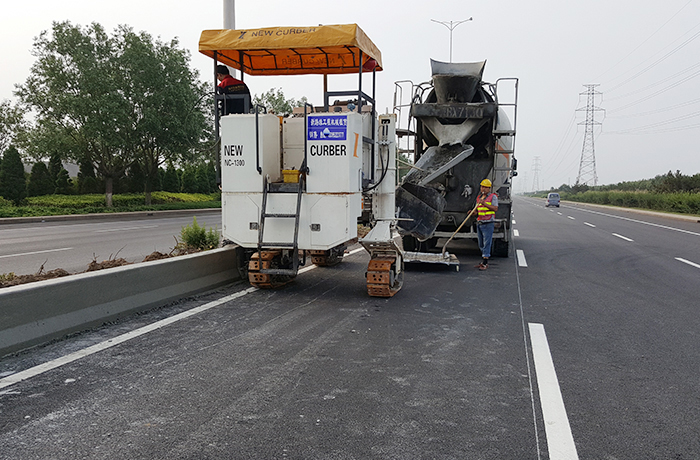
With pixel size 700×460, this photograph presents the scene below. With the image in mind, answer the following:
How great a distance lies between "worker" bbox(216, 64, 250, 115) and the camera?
7203 millimetres

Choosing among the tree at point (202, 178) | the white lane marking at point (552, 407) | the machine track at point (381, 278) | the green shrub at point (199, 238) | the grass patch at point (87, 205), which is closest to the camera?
the white lane marking at point (552, 407)

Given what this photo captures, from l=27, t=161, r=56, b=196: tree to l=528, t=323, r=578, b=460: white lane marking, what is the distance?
31468 mm

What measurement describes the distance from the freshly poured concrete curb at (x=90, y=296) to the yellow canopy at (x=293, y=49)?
9.53ft

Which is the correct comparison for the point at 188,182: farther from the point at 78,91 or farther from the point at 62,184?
the point at 78,91

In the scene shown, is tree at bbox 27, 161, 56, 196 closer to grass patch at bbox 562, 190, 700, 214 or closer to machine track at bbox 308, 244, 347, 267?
machine track at bbox 308, 244, 347, 267

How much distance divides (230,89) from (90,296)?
350cm

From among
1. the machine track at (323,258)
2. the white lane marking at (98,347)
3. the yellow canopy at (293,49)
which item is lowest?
the white lane marking at (98,347)

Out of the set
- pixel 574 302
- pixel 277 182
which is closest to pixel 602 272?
pixel 574 302

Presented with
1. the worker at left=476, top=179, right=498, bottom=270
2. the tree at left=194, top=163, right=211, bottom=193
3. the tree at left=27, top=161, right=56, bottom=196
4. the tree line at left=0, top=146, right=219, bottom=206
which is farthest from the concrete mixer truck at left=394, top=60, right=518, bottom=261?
the tree at left=194, top=163, right=211, bottom=193

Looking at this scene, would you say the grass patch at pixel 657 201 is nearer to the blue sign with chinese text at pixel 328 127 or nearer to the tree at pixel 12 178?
the blue sign with chinese text at pixel 328 127

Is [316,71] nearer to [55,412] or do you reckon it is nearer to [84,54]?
[55,412]

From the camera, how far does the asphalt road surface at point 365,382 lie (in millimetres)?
3066

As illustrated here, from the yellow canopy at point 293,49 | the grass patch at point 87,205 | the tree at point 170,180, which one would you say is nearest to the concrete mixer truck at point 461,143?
the yellow canopy at point 293,49

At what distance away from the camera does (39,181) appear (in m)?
29.5
